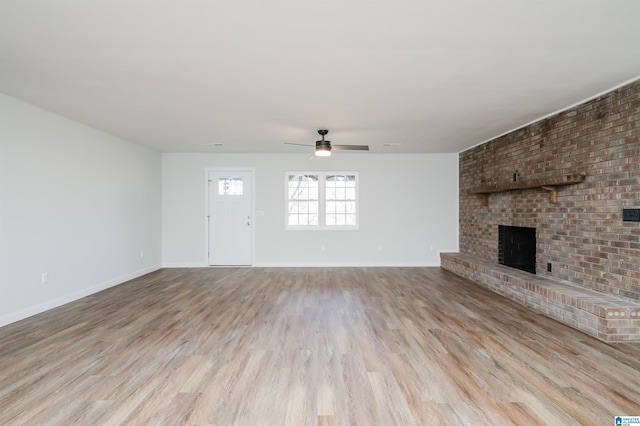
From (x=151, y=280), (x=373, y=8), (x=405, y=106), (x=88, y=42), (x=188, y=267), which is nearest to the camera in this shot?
(x=373, y=8)

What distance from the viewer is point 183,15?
200 cm

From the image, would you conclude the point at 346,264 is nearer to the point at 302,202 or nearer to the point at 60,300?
the point at 302,202

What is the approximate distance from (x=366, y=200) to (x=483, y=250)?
254 centimetres

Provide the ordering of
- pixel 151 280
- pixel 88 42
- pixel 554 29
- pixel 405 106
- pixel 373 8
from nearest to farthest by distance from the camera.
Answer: pixel 373 8 → pixel 554 29 → pixel 88 42 → pixel 405 106 → pixel 151 280

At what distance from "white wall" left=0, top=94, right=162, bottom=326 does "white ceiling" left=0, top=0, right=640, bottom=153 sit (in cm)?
41

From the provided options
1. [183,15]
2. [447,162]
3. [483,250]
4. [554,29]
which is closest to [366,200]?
[447,162]

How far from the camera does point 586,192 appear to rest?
3.58 metres

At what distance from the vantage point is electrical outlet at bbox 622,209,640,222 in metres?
3.00

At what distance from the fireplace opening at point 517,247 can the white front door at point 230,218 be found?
495 cm

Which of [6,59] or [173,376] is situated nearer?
[173,376]

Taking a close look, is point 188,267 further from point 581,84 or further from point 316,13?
point 581,84

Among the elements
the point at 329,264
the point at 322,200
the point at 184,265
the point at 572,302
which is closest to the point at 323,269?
the point at 329,264

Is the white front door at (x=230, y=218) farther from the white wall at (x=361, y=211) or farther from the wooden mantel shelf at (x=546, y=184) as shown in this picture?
the wooden mantel shelf at (x=546, y=184)

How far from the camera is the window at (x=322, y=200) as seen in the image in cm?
692
